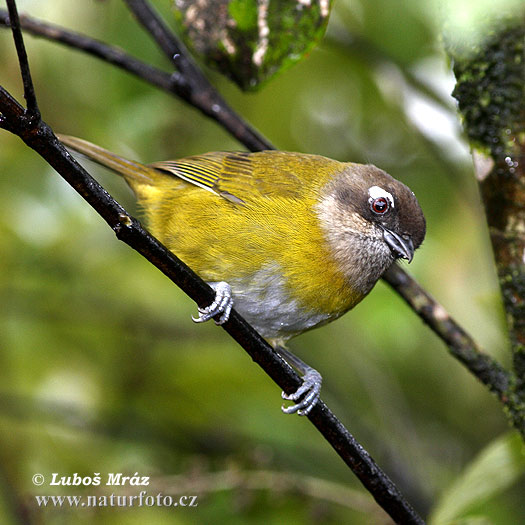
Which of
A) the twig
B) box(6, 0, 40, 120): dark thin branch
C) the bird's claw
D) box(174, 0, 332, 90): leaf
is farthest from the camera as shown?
the bird's claw

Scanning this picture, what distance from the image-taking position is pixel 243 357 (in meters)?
4.32

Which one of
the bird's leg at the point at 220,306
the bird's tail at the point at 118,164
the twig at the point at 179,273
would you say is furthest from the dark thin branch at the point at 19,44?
the bird's tail at the point at 118,164

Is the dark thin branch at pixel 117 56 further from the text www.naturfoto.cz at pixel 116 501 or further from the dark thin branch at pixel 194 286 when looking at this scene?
the text www.naturfoto.cz at pixel 116 501

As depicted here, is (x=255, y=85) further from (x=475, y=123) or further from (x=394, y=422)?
(x=394, y=422)

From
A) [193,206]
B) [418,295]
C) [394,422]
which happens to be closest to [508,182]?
[418,295]

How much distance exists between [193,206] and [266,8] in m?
0.92

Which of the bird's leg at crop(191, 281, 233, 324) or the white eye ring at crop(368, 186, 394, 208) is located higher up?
the white eye ring at crop(368, 186, 394, 208)

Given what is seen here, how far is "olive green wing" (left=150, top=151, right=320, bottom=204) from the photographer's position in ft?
10.6

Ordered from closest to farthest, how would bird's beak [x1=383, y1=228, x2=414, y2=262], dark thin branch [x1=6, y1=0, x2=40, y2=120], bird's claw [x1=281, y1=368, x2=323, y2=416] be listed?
dark thin branch [x1=6, y1=0, x2=40, y2=120], bird's claw [x1=281, y1=368, x2=323, y2=416], bird's beak [x1=383, y1=228, x2=414, y2=262]

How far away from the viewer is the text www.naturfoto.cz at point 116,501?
10.8 feet

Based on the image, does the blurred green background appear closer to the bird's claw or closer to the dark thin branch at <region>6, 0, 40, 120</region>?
the bird's claw

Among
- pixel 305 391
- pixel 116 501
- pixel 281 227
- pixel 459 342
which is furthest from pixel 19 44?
pixel 116 501

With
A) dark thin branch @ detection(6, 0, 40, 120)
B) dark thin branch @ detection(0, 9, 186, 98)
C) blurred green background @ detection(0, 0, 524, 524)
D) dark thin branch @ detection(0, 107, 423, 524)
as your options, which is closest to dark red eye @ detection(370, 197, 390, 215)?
blurred green background @ detection(0, 0, 524, 524)

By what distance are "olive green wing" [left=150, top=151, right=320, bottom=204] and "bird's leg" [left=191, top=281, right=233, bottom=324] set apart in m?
0.44
